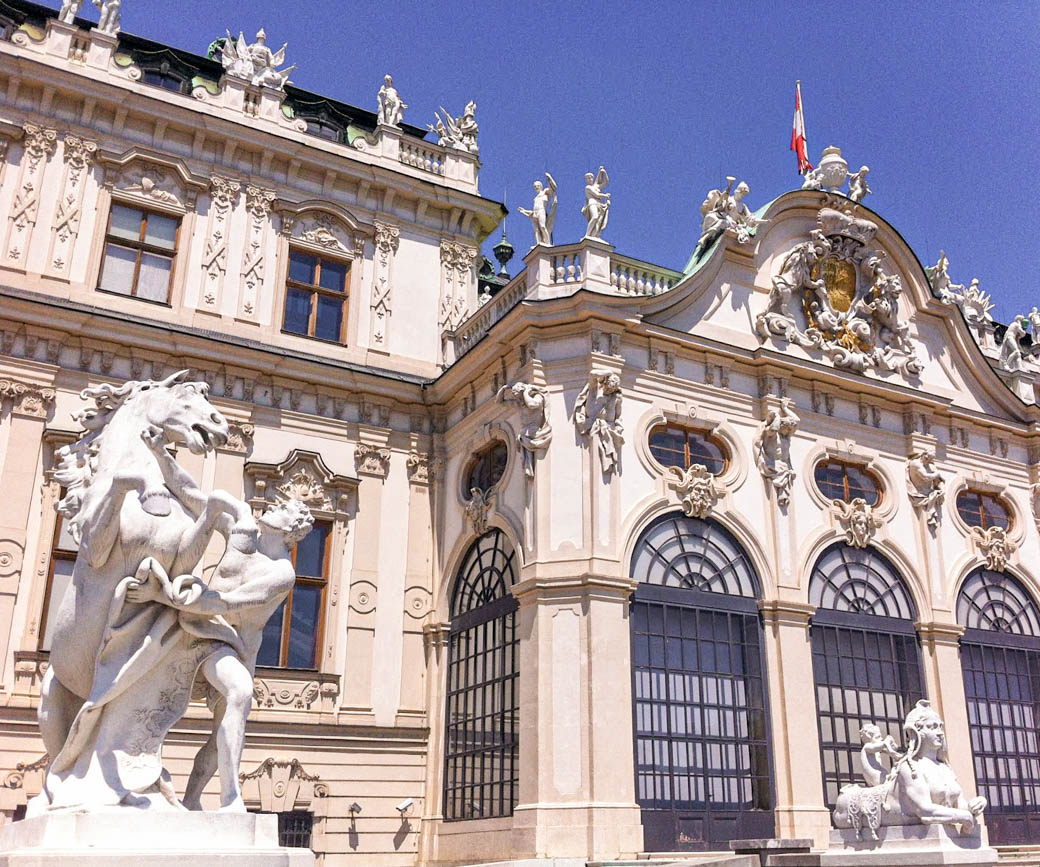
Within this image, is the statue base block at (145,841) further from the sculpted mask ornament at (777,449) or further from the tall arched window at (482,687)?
the sculpted mask ornament at (777,449)

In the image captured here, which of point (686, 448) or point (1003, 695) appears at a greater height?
point (686, 448)

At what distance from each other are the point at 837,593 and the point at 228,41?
15.8m

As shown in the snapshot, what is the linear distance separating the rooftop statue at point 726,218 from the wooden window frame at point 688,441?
138 inches

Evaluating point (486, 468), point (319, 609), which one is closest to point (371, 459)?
point (486, 468)

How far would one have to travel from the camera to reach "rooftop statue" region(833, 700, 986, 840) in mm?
12109

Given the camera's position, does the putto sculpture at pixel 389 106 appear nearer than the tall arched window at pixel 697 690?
No

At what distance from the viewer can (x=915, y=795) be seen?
1218cm

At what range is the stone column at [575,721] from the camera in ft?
48.0

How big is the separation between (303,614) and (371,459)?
3.05 m

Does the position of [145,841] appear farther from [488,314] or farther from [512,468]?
[488,314]

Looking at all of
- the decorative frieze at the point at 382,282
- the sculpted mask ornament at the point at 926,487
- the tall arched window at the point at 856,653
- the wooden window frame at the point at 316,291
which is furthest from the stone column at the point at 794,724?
the wooden window frame at the point at 316,291

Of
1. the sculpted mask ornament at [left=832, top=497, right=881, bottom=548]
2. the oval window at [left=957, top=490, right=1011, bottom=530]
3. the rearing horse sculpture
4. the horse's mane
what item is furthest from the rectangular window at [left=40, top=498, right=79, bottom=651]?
the oval window at [left=957, top=490, right=1011, bottom=530]

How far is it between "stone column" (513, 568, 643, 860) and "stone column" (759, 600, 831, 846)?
2.84 metres

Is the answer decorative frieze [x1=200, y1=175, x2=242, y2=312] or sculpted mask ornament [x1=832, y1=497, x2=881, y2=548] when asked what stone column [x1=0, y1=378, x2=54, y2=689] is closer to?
decorative frieze [x1=200, y1=175, x2=242, y2=312]
